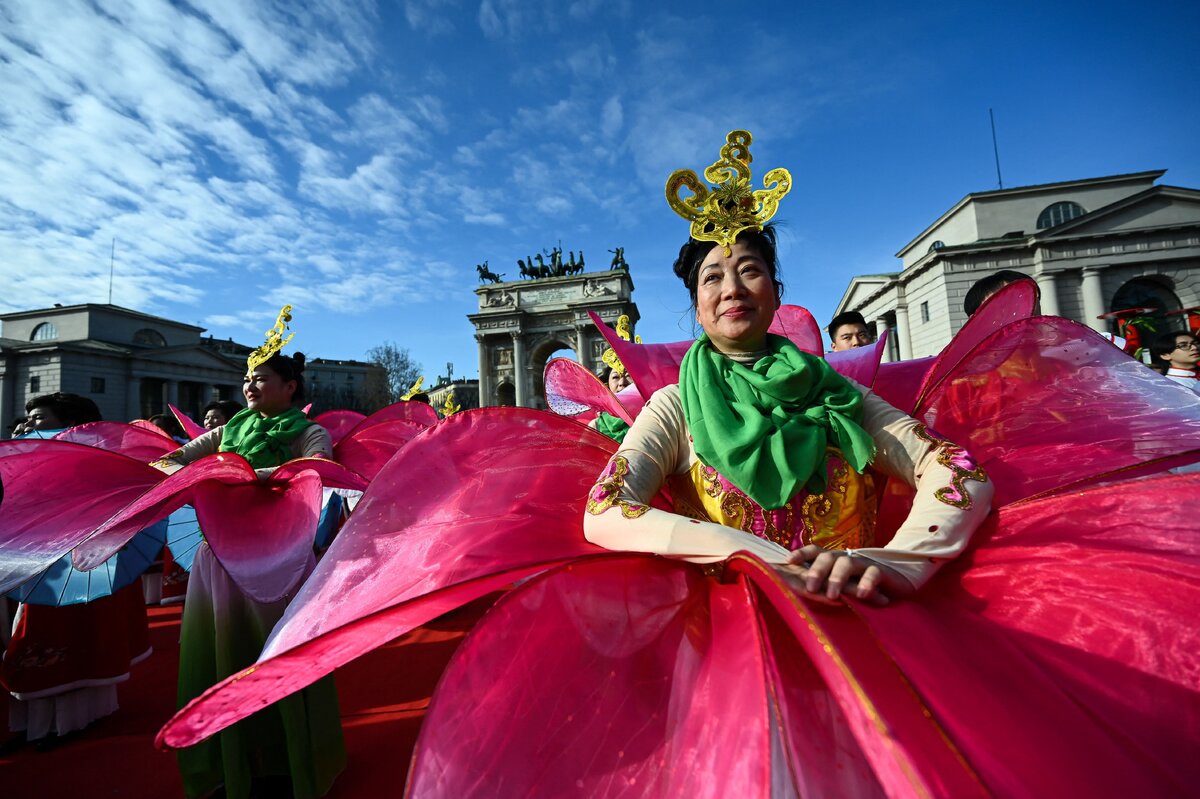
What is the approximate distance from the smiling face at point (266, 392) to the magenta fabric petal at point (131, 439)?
0.54 m

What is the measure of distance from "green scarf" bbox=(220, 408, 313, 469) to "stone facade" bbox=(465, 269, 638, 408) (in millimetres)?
39850

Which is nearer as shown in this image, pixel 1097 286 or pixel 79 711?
pixel 79 711

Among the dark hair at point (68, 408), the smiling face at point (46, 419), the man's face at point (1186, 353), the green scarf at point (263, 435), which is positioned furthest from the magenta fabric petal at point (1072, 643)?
the smiling face at point (46, 419)

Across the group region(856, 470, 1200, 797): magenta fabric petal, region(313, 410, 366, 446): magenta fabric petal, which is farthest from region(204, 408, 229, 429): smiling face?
region(856, 470, 1200, 797): magenta fabric petal

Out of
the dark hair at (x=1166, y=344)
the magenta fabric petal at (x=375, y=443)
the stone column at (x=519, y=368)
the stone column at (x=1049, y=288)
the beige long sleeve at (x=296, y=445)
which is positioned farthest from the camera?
the stone column at (x=519, y=368)

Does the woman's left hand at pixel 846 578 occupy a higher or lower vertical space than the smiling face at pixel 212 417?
lower

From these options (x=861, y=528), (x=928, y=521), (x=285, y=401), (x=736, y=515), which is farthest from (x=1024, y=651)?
(x=285, y=401)

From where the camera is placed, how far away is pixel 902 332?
29.3 m

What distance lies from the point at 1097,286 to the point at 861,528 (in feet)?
104

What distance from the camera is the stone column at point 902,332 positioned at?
28.8m

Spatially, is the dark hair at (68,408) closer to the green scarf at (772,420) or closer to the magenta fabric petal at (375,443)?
the magenta fabric petal at (375,443)

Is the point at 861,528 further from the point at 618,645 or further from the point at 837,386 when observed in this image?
the point at 618,645

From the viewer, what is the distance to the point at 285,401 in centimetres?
350

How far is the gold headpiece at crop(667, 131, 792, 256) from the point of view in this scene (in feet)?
5.57
